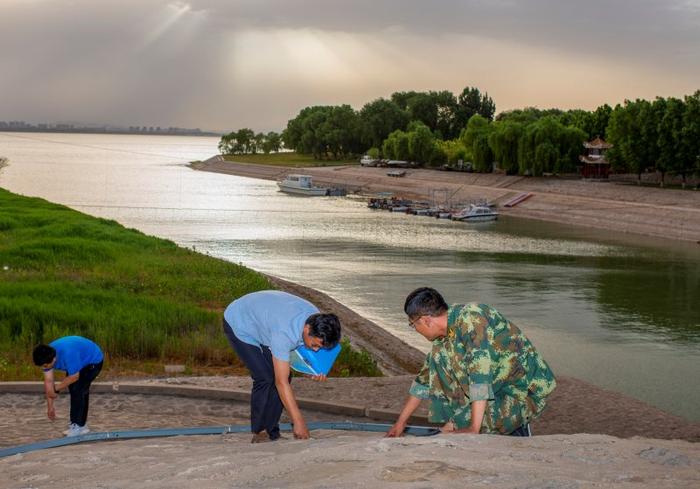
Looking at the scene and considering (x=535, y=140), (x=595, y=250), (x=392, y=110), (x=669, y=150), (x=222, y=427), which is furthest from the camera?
(x=392, y=110)

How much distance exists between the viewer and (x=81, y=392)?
416 inches

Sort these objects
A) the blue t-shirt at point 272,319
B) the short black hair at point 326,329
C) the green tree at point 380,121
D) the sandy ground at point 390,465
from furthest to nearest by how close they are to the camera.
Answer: the green tree at point 380,121 < the blue t-shirt at point 272,319 < the short black hair at point 326,329 < the sandy ground at point 390,465

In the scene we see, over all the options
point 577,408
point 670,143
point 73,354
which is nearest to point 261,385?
point 73,354

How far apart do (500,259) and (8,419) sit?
138 ft

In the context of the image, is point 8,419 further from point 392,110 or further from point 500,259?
point 392,110

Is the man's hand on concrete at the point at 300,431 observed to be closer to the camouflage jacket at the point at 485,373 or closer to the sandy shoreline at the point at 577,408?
the camouflage jacket at the point at 485,373

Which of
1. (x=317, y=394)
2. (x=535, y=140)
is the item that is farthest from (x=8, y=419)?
(x=535, y=140)

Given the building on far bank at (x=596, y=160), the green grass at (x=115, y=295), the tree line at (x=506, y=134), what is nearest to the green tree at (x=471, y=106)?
the tree line at (x=506, y=134)

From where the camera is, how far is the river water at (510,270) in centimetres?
2664

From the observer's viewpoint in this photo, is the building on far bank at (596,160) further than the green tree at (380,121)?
No

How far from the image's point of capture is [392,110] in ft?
552

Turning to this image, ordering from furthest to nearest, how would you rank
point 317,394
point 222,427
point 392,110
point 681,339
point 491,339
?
1. point 392,110
2. point 681,339
3. point 317,394
4. point 222,427
5. point 491,339

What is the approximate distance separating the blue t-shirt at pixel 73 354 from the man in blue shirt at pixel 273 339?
2.48m

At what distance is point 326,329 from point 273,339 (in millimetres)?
732
